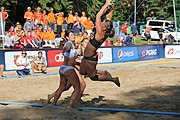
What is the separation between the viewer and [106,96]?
10.8m

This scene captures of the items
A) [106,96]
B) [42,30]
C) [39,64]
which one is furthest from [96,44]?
[42,30]

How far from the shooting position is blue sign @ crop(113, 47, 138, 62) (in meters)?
21.8

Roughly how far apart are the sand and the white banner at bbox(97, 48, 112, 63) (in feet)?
14.2

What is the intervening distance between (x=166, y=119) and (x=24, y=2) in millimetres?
28332

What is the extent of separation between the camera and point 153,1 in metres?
50.1

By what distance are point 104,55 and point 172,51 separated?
16.3ft

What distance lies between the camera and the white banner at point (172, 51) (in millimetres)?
23688

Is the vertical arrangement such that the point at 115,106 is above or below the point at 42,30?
below

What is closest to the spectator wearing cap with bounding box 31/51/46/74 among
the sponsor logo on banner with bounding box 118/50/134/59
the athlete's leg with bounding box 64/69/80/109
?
the sponsor logo on banner with bounding box 118/50/134/59

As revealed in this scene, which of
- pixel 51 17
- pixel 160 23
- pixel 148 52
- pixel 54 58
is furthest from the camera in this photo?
pixel 160 23

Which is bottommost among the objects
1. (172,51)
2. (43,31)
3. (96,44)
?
(172,51)

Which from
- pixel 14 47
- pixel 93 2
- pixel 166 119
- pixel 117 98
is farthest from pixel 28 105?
pixel 93 2

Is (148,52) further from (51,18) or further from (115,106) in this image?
(115,106)

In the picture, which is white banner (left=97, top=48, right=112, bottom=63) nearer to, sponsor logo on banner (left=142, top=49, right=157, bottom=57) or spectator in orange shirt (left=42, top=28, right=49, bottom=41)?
sponsor logo on banner (left=142, top=49, right=157, bottom=57)
